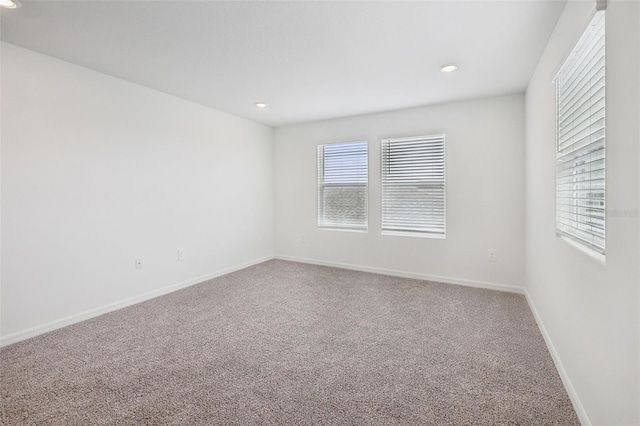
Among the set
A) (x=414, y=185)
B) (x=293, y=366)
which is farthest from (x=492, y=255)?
(x=293, y=366)

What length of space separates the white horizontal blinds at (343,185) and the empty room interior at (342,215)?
2.0 inches

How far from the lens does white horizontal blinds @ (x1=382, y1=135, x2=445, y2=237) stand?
12.9 feet

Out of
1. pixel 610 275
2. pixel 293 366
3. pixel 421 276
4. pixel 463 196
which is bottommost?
pixel 293 366

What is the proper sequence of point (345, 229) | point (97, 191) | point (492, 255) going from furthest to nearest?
point (345, 229), point (492, 255), point (97, 191)

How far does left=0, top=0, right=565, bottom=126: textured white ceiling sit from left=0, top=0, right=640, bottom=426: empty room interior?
2 centimetres

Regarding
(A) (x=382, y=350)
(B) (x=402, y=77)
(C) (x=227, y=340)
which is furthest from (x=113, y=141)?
(A) (x=382, y=350)

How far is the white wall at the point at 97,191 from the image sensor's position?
237 centimetres

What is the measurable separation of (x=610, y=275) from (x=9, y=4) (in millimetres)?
3470

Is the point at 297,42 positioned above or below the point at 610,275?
above

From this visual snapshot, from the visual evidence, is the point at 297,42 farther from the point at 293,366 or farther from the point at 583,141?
the point at 293,366

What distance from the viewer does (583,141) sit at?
1575mm

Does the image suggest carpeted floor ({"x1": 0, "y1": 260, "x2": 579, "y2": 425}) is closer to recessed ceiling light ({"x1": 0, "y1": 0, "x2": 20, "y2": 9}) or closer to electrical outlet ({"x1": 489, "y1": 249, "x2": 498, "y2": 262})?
electrical outlet ({"x1": 489, "y1": 249, "x2": 498, "y2": 262})

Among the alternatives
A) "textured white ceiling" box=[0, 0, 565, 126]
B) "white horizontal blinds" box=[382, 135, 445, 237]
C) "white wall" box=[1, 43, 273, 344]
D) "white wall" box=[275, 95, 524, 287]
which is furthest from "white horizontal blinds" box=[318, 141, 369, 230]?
"white wall" box=[1, 43, 273, 344]

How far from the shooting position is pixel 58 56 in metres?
2.53
